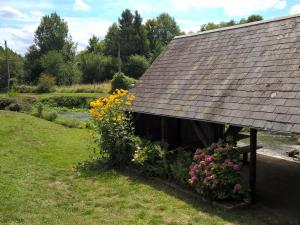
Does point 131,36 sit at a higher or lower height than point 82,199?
higher

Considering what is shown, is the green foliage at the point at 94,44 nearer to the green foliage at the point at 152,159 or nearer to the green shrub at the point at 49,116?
the green shrub at the point at 49,116

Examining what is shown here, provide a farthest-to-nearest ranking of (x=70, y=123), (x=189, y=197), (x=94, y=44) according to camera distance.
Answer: (x=94, y=44)
(x=70, y=123)
(x=189, y=197)

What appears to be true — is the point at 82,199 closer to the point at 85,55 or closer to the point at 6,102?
the point at 6,102

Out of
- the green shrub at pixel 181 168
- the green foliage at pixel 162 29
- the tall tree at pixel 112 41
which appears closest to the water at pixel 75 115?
the green shrub at pixel 181 168

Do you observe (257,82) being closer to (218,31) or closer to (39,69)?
(218,31)

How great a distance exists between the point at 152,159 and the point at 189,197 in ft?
6.81

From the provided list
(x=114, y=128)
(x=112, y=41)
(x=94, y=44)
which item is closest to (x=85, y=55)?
(x=112, y=41)

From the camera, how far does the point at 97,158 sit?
13000 millimetres

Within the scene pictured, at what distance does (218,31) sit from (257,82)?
3.70 meters

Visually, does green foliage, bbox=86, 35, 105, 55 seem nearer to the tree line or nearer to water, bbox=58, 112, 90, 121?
the tree line

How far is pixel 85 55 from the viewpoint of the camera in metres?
58.6

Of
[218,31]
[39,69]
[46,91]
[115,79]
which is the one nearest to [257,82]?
[218,31]

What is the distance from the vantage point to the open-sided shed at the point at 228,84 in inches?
320

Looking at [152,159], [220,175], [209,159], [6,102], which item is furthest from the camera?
[6,102]
